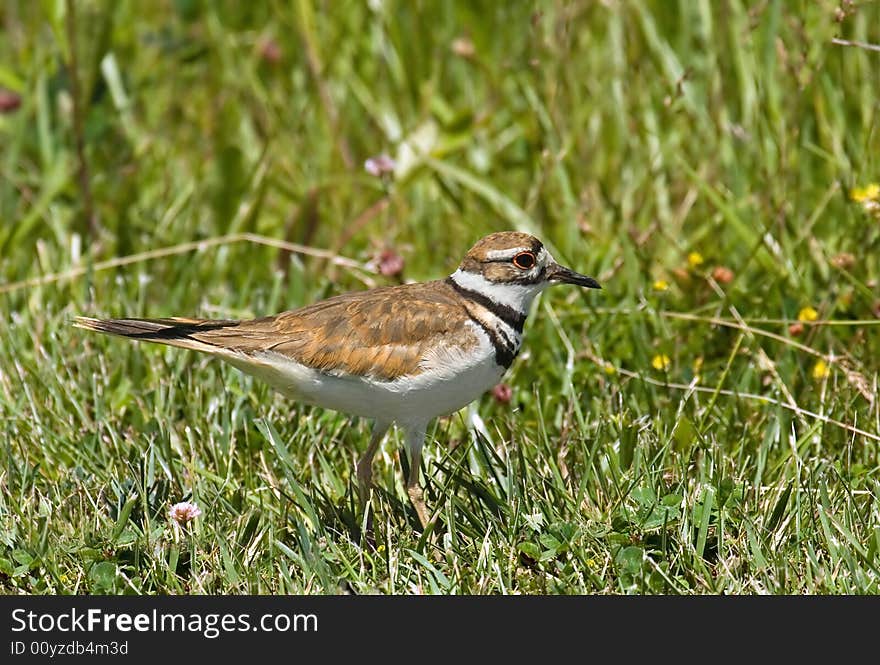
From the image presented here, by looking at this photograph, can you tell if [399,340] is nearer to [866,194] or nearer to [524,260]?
[524,260]

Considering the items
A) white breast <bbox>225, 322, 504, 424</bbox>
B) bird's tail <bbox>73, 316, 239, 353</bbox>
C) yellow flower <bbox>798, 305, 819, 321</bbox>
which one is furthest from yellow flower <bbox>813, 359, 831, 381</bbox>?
bird's tail <bbox>73, 316, 239, 353</bbox>

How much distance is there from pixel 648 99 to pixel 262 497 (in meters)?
3.10

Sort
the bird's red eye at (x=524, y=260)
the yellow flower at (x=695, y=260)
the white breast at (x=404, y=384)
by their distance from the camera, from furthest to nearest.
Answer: the yellow flower at (x=695, y=260) < the bird's red eye at (x=524, y=260) < the white breast at (x=404, y=384)

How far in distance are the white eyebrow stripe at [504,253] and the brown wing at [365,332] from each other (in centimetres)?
16

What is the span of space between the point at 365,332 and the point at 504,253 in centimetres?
48

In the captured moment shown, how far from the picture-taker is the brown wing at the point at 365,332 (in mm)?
3775

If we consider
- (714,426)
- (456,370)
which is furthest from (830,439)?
(456,370)

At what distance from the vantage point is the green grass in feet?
11.9

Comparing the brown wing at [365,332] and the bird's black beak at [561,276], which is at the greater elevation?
the bird's black beak at [561,276]

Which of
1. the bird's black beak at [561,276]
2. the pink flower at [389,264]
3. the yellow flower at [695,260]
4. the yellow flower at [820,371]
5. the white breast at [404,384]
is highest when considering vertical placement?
the bird's black beak at [561,276]

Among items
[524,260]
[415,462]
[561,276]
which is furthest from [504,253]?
[415,462]

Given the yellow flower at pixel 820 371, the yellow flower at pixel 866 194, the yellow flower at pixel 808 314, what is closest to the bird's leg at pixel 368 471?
the yellow flower at pixel 820 371

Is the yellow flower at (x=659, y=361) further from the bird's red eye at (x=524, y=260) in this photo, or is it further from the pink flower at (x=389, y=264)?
the pink flower at (x=389, y=264)

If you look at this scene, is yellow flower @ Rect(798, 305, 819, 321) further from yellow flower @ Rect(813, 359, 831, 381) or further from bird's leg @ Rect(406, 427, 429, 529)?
bird's leg @ Rect(406, 427, 429, 529)
